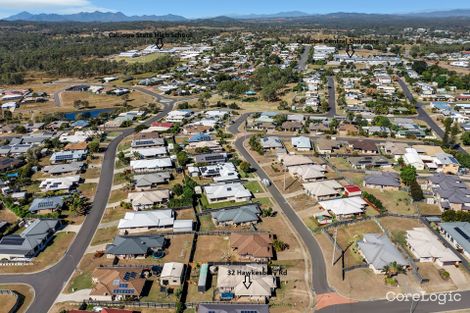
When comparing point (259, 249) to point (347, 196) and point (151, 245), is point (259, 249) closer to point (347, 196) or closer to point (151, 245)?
point (151, 245)

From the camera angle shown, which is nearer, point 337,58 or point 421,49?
point 337,58

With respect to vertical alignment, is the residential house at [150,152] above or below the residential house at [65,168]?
above

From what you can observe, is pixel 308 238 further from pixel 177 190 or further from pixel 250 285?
pixel 177 190

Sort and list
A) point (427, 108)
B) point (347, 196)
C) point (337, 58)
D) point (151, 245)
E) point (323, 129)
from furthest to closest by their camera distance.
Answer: point (337, 58) < point (427, 108) < point (323, 129) < point (347, 196) < point (151, 245)

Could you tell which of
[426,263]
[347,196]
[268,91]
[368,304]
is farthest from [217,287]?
[268,91]

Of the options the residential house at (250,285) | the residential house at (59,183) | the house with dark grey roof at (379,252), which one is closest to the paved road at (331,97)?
the house with dark grey roof at (379,252)

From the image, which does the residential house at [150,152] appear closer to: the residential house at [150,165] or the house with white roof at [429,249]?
the residential house at [150,165]

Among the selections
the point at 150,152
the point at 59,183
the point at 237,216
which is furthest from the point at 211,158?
the point at 59,183
